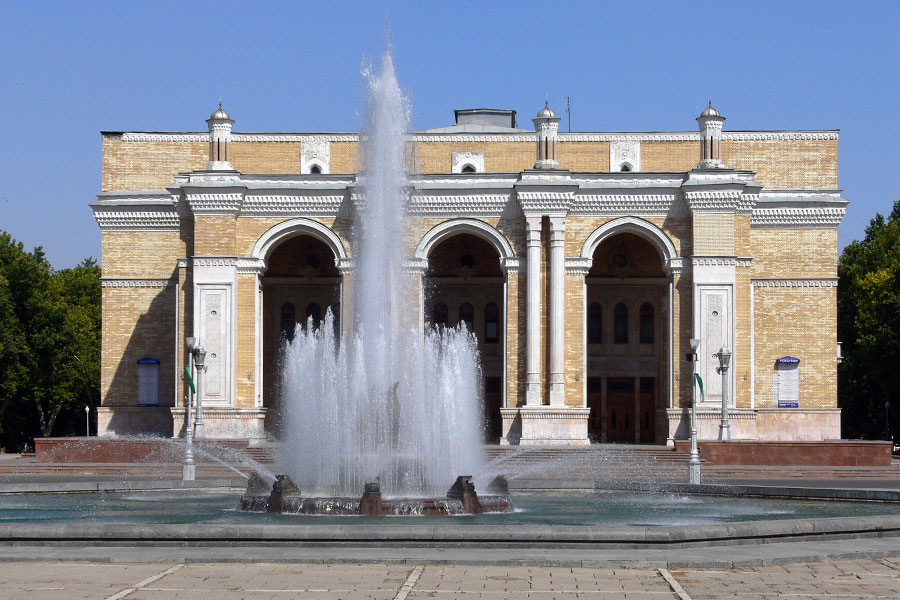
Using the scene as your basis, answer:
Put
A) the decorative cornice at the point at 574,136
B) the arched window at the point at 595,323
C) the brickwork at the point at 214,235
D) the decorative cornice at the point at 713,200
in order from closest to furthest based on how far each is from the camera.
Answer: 1. the decorative cornice at the point at 713,200
2. the brickwork at the point at 214,235
3. the decorative cornice at the point at 574,136
4. the arched window at the point at 595,323

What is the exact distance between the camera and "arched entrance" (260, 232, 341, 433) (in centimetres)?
4478

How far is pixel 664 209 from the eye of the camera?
40.4m

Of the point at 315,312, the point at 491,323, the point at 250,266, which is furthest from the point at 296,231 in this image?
the point at 491,323

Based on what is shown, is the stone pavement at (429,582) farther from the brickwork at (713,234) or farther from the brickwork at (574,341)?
the brickwork at (713,234)

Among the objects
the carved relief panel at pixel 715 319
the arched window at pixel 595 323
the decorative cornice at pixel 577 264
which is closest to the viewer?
the carved relief panel at pixel 715 319

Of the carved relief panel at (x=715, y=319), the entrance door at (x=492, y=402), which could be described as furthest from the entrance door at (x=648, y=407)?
the carved relief panel at (x=715, y=319)

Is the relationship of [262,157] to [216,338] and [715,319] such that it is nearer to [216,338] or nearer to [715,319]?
[216,338]

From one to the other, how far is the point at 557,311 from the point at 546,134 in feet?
18.4

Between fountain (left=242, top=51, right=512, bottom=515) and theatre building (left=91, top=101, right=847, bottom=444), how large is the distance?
10.3 meters

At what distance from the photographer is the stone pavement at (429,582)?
39.4ft

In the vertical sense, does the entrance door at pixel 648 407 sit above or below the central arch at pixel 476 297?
below

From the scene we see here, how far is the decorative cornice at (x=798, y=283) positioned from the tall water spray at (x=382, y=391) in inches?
651

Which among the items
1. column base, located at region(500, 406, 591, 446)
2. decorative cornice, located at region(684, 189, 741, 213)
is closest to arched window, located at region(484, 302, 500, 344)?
column base, located at region(500, 406, 591, 446)

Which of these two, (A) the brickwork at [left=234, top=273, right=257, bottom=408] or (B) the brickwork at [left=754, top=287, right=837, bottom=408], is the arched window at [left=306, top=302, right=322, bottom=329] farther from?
(B) the brickwork at [left=754, top=287, right=837, bottom=408]
